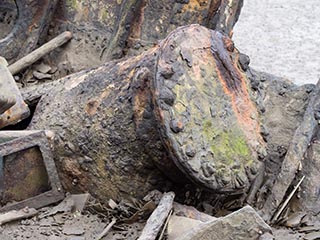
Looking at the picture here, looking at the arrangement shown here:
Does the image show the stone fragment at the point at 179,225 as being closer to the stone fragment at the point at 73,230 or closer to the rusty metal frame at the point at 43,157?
the stone fragment at the point at 73,230

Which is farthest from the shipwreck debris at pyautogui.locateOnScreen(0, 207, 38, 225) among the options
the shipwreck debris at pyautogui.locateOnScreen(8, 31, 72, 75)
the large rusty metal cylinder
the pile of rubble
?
the shipwreck debris at pyautogui.locateOnScreen(8, 31, 72, 75)

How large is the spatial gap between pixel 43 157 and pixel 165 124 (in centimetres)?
34

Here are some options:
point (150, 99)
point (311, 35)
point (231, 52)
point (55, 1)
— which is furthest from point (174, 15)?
point (311, 35)

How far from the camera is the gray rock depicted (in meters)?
1.72

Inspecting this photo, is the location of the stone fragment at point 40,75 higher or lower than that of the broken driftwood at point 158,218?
higher

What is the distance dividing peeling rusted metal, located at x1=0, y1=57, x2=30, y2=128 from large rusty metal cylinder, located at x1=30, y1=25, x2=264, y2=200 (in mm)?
77

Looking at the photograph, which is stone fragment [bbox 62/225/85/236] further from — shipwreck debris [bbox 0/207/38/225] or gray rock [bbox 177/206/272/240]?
gray rock [bbox 177/206/272/240]

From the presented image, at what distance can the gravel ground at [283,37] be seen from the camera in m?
4.12

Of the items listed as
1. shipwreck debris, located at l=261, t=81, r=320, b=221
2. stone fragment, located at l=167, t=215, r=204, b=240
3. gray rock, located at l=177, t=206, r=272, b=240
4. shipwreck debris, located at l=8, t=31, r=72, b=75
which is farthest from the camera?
shipwreck debris, located at l=8, t=31, r=72, b=75

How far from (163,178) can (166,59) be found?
30 cm

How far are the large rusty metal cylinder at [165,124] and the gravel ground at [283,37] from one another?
1937 millimetres

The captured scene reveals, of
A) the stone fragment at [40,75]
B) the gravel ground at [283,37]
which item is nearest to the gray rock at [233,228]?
the stone fragment at [40,75]

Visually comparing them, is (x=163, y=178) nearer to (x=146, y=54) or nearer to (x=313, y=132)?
(x=146, y=54)

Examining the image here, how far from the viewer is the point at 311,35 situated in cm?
446
